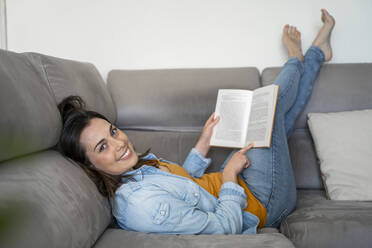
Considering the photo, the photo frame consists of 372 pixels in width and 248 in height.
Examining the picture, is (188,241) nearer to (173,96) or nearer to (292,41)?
(173,96)

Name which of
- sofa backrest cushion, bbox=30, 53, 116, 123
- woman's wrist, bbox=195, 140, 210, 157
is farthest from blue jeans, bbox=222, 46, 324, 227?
sofa backrest cushion, bbox=30, 53, 116, 123

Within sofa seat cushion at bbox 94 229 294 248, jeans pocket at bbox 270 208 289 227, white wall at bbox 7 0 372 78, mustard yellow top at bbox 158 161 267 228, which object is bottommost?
jeans pocket at bbox 270 208 289 227

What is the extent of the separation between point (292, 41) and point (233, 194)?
1.09 metres

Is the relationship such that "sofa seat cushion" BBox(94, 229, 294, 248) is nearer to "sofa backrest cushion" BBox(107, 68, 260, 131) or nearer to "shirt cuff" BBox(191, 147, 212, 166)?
"shirt cuff" BBox(191, 147, 212, 166)

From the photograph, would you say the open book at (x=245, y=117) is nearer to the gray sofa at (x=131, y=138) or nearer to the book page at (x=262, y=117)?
the book page at (x=262, y=117)

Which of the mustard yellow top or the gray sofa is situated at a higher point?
the gray sofa

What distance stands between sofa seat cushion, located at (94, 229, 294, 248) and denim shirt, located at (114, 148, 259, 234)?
1.4 inches

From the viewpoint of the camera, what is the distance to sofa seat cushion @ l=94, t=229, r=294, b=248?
788 millimetres

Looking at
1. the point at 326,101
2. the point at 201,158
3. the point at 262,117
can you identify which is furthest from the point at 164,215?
the point at 326,101

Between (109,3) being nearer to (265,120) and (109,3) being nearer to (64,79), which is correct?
(64,79)

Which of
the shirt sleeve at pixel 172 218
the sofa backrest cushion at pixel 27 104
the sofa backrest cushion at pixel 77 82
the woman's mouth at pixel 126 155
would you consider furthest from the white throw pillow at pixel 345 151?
the sofa backrest cushion at pixel 27 104

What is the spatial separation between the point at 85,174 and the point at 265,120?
747 millimetres

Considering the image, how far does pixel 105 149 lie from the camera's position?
40.0 inches

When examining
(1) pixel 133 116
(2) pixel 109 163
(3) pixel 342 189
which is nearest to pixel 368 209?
(3) pixel 342 189
